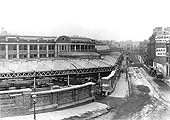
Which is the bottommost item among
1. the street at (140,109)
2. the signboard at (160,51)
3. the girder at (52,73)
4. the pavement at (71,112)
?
the street at (140,109)

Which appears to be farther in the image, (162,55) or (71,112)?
(162,55)

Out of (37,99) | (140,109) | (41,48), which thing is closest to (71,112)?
(37,99)

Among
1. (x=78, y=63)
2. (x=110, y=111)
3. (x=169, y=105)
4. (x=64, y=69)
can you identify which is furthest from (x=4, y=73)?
(x=169, y=105)

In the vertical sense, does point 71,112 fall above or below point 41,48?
below

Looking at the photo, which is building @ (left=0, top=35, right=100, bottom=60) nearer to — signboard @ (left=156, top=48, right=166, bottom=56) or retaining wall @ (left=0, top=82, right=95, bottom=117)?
signboard @ (left=156, top=48, right=166, bottom=56)

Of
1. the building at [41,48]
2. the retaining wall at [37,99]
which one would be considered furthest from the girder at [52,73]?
the building at [41,48]

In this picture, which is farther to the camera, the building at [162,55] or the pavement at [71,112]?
the building at [162,55]

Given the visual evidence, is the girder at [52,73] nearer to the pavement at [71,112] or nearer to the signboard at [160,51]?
the pavement at [71,112]

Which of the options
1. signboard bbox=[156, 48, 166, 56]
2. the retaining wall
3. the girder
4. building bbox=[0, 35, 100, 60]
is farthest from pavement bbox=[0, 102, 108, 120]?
signboard bbox=[156, 48, 166, 56]

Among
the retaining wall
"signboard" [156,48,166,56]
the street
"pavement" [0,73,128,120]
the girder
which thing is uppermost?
"signboard" [156,48,166,56]

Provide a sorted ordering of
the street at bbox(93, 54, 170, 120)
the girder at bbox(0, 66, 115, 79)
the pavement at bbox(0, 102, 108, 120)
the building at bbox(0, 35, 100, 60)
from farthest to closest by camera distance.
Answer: the building at bbox(0, 35, 100, 60) → the girder at bbox(0, 66, 115, 79) → the street at bbox(93, 54, 170, 120) → the pavement at bbox(0, 102, 108, 120)

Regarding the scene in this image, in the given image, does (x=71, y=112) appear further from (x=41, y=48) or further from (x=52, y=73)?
(x=41, y=48)

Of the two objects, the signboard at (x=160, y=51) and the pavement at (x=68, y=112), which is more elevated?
the signboard at (x=160, y=51)
